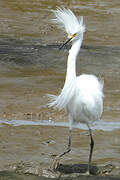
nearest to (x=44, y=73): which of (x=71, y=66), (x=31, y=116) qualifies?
(x=31, y=116)

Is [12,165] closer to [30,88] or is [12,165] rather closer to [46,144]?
[46,144]

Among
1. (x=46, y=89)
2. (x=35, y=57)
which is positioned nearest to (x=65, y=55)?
(x=35, y=57)

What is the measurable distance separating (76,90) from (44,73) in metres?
5.40

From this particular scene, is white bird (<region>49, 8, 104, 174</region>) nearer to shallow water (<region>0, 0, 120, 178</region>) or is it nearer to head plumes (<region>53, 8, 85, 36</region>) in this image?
head plumes (<region>53, 8, 85, 36</region>)

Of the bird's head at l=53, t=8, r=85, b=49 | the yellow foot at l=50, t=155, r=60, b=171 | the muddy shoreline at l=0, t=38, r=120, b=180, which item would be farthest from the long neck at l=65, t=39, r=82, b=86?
the muddy shoreline at l=0, t=38, r=120, b=180

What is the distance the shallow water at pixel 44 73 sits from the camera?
332 inches

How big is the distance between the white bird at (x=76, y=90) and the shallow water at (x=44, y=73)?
879mm

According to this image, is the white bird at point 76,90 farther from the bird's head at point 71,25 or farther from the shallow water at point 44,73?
the shallow water at point 44,73

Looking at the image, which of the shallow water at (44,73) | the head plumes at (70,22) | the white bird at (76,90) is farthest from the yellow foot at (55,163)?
the head plumes at (70,22)

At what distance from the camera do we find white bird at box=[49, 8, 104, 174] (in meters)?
7.16

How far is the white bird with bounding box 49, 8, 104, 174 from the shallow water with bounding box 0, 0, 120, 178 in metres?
0.88

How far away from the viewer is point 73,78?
7145 millimetres

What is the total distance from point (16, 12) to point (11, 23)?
1.51m

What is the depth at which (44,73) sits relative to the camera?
12664mm
